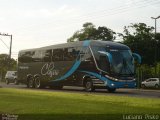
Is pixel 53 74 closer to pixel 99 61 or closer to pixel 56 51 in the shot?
pixel 56 51

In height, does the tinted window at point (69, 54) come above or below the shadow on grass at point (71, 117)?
above

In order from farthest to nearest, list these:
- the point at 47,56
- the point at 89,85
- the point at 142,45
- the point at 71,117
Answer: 1. the point at 142,45
2. the point at 47,56
3. the point at 89,85
4. the point at 71,117

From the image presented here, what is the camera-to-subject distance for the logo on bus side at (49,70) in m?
33.3

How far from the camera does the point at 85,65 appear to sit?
29.0m

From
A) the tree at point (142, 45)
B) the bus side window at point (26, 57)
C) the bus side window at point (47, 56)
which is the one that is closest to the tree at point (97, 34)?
the tree at point (142, 45)

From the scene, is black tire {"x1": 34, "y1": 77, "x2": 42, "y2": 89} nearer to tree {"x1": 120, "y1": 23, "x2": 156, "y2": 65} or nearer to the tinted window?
the tinted window

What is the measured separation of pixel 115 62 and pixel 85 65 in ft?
8.80

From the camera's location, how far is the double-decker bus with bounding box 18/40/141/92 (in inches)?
1075

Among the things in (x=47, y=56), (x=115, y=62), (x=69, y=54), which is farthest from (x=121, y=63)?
(x=47, y=56)

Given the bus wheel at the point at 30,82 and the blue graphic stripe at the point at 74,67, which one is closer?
the blue graphic stripe at the point at 74,67

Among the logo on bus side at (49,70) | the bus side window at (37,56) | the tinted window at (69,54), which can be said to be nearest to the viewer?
the tinted window at (69,54)

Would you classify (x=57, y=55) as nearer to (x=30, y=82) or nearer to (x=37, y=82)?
(x=37, y=82)

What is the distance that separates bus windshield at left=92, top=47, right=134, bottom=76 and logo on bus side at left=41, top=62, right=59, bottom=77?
6.32 meters

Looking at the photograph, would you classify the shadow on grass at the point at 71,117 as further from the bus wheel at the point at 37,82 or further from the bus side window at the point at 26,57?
the bus side window at the point at 26,57
